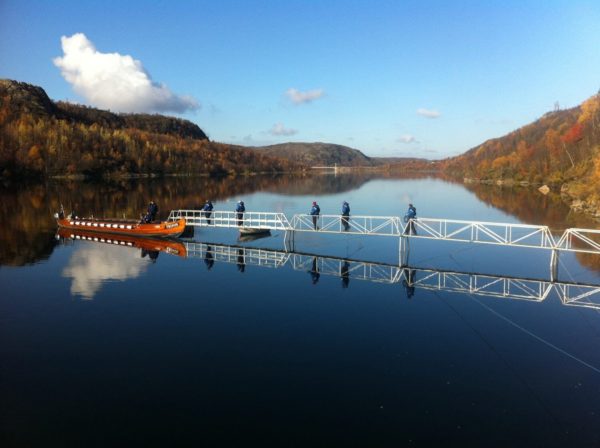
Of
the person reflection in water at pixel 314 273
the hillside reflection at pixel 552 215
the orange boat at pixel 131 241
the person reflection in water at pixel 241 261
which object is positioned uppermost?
the hillside reflection at pixel 552 215

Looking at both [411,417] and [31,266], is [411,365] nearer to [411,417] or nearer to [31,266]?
[411,417]

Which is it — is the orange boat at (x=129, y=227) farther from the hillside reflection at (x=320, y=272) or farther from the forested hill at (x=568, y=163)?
the forested hill at (x=568, y=163)

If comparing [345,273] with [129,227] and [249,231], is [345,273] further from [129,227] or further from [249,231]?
[129,227]

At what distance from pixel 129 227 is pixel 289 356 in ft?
98.7

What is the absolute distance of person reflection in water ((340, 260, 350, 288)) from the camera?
84.3 ft

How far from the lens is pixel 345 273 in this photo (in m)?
28.0

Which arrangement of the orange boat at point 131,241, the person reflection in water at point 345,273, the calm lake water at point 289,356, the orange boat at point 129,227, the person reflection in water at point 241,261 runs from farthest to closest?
1. the orange boat at point 129,227
2. the orange boat at point 131,241
3. the person reflection in water at point 241,261
4. the person reflection in water at point 345,273
5. the calm lake water at point 289,356

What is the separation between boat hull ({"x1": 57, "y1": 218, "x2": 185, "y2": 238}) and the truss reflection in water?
5.28 m

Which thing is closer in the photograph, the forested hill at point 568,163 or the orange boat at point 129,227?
the orange boat at point 129,227

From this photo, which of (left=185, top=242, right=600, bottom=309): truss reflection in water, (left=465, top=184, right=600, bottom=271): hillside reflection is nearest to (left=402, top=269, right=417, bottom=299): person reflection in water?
(left=185, top=242, right=600, bottom=309): truss reflection in water

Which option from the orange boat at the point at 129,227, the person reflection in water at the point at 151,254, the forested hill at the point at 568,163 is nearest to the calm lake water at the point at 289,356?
the person reflection in water at the point at 151,254

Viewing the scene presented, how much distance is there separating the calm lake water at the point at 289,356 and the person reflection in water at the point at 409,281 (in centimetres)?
20

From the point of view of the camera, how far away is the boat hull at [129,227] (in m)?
39.1

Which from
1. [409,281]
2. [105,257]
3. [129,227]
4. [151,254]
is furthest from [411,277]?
[129,227]
